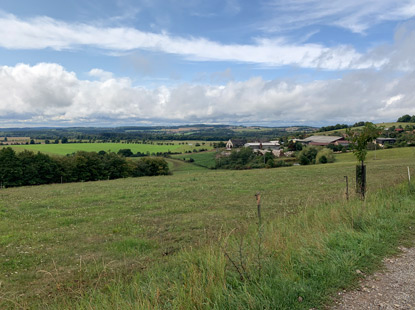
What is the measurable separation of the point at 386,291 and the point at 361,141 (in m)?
9.69

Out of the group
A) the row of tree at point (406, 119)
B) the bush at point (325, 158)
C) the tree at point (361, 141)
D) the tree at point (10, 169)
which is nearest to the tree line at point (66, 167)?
the tree at point (10, 169)

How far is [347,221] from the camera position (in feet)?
25.0

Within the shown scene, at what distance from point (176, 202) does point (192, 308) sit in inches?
504

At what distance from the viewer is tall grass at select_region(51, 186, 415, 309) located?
13.5 ft

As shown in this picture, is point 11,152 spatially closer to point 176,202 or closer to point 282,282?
point 176,202

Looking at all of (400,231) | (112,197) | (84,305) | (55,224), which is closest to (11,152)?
(112,197)

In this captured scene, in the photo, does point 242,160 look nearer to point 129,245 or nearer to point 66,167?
point 66,167

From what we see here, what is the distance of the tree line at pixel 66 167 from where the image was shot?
46125 millimetres

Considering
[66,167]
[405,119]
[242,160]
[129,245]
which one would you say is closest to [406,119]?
[405,119]

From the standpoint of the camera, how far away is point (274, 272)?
16.1ft

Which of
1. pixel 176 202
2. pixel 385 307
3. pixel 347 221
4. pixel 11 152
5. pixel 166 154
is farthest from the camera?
pixel 166 154

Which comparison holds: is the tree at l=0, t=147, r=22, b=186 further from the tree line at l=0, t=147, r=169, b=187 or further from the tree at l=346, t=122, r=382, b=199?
the tree at l=346, t=122, r=382, b=199

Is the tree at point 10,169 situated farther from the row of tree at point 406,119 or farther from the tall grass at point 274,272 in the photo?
the row of tree at point 406,119

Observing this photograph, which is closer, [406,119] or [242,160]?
[242,160]
